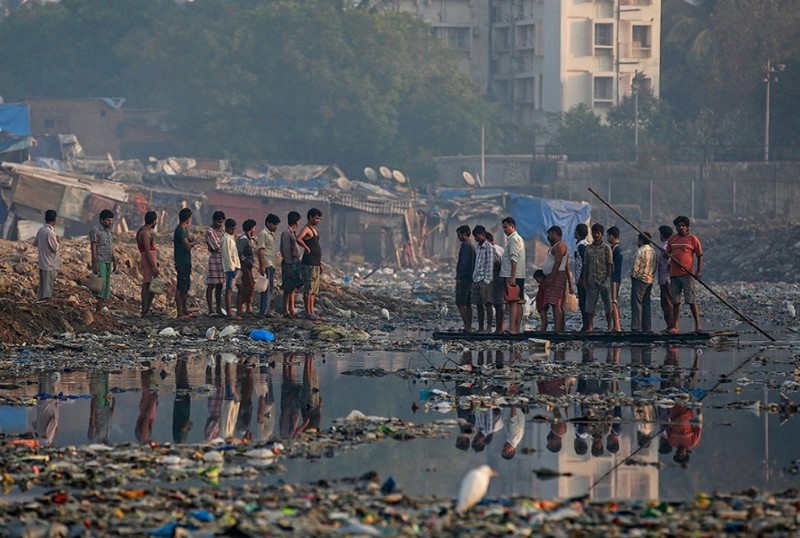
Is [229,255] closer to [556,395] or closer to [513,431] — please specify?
[556,395]

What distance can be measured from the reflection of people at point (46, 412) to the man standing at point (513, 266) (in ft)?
22.3

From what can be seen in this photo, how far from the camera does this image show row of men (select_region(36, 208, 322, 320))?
20625 mm

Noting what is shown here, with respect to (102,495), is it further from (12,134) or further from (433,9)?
(433,9)

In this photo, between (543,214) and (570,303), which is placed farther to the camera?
(543,214)

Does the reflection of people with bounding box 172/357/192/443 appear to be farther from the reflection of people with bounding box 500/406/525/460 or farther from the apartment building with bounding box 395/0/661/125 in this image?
the apartment building with bounding box 395/0/661/125

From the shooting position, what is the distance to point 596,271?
1966cm

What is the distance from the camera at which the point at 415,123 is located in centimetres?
7119

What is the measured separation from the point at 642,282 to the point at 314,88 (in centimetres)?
5057

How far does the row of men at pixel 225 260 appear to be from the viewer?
20.6 m

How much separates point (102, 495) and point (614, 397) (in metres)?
6.20

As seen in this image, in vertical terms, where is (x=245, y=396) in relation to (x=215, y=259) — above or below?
below

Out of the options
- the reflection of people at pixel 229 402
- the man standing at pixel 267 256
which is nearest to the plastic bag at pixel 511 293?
the man standing at pixel 267 256

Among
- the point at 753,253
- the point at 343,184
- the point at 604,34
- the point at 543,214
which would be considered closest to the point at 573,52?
the point at 604,34

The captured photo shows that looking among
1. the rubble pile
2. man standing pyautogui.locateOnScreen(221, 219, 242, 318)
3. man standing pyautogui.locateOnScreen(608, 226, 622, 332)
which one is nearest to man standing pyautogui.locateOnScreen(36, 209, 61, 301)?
man standing pyautogui.locateOnScreen(221, 219, 242, 318)
